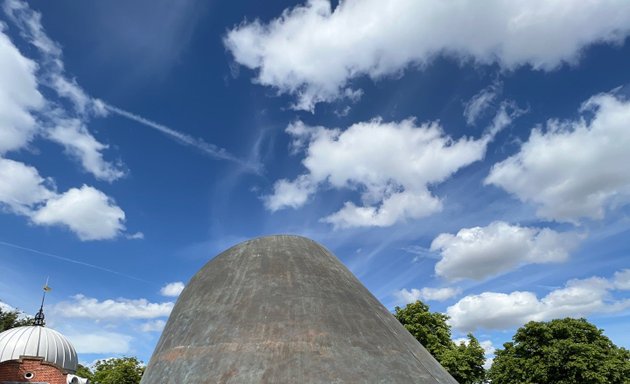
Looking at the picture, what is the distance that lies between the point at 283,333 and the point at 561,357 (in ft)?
122

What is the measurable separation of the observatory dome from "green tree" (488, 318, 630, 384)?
4263 centimetres

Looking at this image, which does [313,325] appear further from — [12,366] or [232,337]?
[12,366]

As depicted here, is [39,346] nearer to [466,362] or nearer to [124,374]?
[124,374]

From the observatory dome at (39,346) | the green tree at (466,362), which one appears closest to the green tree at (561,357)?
the green tree at (466,362)

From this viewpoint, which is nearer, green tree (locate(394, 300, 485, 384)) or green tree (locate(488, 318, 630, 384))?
green tree (locate(488, 318, 630, 384))

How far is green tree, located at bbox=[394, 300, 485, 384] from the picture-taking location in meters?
42.4

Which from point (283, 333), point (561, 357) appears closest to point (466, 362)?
point (561, 357)

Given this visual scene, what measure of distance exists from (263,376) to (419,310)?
42.0m

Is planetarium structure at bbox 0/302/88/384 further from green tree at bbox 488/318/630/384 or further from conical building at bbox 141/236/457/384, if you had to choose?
green tree at bbox 488/318/630/384

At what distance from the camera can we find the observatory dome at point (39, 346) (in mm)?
37656

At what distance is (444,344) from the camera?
4788 cm

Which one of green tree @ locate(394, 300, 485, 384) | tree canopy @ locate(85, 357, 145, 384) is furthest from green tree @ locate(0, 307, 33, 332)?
green tree @ locate(394, 300, 485, 384)

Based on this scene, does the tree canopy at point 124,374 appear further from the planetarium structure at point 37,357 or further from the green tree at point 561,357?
the green tree at point 561,357

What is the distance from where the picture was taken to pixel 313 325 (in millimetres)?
13266
